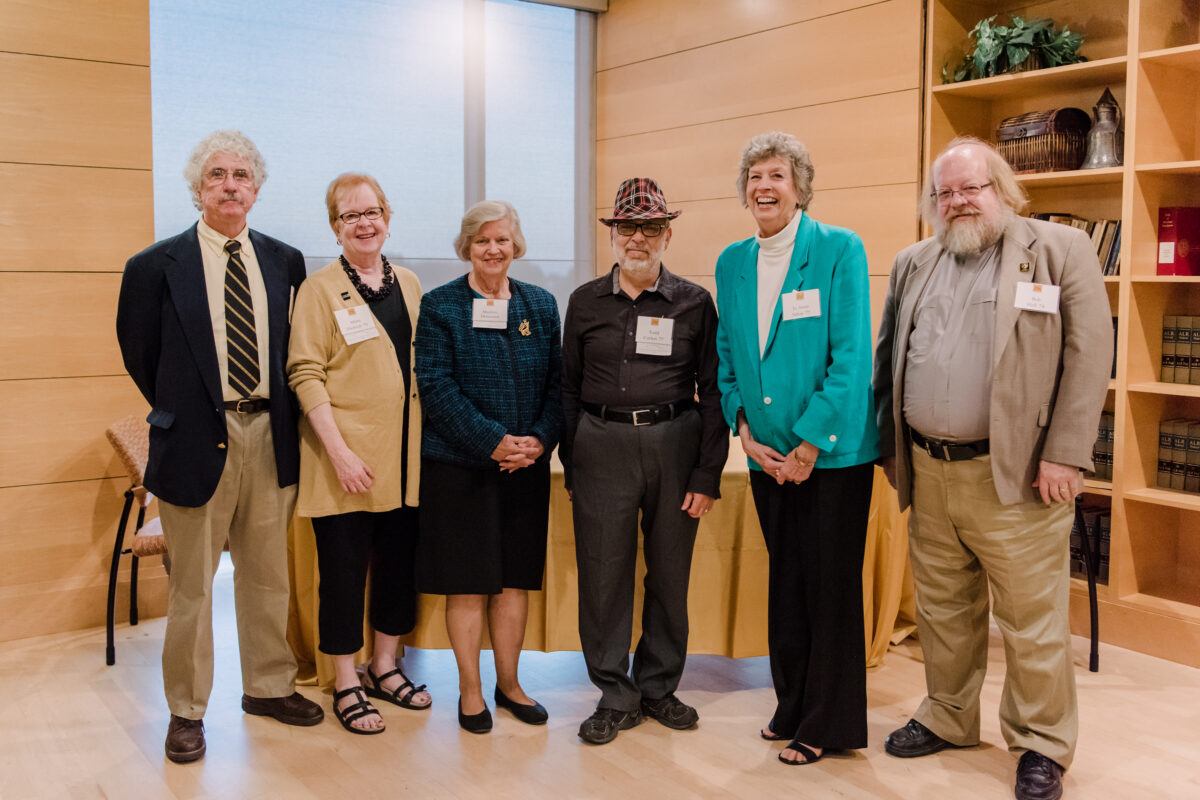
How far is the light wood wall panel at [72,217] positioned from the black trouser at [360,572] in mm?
1762

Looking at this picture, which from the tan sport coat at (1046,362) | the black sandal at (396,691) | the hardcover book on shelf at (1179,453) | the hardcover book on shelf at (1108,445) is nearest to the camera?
the tan sport coat at (1046,362)

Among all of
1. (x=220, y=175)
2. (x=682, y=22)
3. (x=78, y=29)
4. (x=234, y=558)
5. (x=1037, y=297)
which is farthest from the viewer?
(x=682, y=22)

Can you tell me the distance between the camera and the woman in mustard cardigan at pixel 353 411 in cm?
304

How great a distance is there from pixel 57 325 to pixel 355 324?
5.88ft

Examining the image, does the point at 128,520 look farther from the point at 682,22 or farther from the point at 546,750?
the point at 682,22

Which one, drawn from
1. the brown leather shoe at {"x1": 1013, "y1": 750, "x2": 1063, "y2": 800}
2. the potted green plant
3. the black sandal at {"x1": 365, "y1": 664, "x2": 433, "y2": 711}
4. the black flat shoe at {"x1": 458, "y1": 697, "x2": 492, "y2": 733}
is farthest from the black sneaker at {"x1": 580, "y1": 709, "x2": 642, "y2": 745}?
the potted green plant

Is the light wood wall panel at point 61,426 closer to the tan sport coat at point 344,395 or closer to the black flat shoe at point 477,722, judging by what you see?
the tan sport coat at point 344,395

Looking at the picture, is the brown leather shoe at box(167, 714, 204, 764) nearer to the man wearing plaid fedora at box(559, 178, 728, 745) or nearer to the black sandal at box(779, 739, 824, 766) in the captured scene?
the man wearing plaid fedora at box(559, 178, 728, 745)

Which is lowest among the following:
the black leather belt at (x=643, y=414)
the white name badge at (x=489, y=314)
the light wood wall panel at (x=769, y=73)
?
the black leather belt at (x=643, y=414)

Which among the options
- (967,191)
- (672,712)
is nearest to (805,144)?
(967,191)

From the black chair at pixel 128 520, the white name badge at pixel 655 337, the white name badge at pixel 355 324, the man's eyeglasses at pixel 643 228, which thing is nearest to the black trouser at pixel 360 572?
the white name badge at pixel 355 324

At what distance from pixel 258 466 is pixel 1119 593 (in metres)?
3.31

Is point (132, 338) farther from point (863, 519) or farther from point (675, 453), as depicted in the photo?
point (863, 519)

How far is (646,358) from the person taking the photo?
3.01 metres
